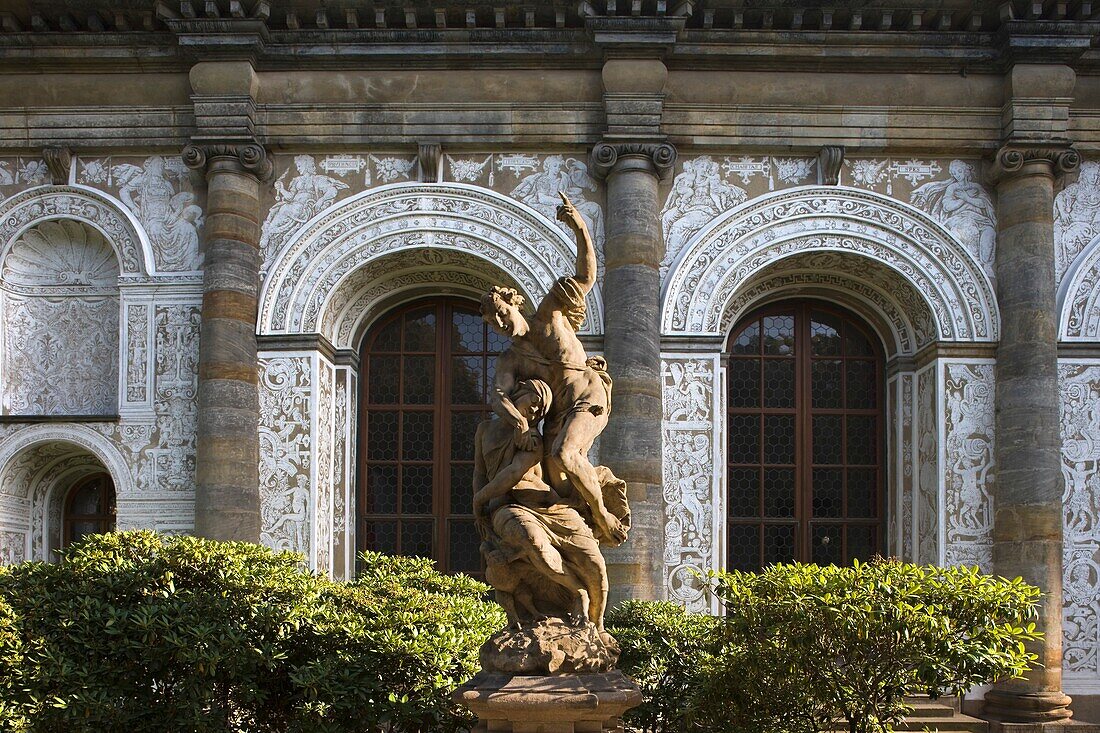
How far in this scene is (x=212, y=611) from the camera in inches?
379

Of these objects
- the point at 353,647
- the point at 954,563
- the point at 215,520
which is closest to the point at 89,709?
the point at 353,647

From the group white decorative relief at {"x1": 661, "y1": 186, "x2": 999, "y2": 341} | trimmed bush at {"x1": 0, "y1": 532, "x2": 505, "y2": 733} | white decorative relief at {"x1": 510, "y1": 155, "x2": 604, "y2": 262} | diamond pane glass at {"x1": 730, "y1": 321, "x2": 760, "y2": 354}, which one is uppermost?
white decorative relief at {"x1": 510, "y1": 155, "x2": 604, "y2": 262}

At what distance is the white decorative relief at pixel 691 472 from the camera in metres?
14.3

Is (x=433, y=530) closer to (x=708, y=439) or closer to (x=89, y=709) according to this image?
(x=708, y=439)

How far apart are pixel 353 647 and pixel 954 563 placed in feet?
25.7

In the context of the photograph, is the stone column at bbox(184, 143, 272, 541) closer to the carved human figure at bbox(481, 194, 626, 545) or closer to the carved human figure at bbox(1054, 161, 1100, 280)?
the carved human figure at bbox(481, 194, 626, 545)

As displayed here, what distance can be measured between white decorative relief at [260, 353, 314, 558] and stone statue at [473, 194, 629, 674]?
21.4ft

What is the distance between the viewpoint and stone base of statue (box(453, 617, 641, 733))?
292 inches

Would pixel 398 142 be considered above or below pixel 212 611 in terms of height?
above

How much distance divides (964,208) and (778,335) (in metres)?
2.79

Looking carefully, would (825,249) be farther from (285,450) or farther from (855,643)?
(285,450)

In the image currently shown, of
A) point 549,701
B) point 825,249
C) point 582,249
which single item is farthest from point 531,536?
point 825,249

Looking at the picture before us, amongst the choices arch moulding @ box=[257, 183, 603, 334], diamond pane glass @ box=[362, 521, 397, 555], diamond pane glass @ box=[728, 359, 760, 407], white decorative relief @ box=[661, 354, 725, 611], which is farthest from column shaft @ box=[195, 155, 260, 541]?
diamond pane glass @ box=[728, 359, 760, 407]

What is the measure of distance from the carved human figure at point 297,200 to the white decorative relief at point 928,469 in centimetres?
759
